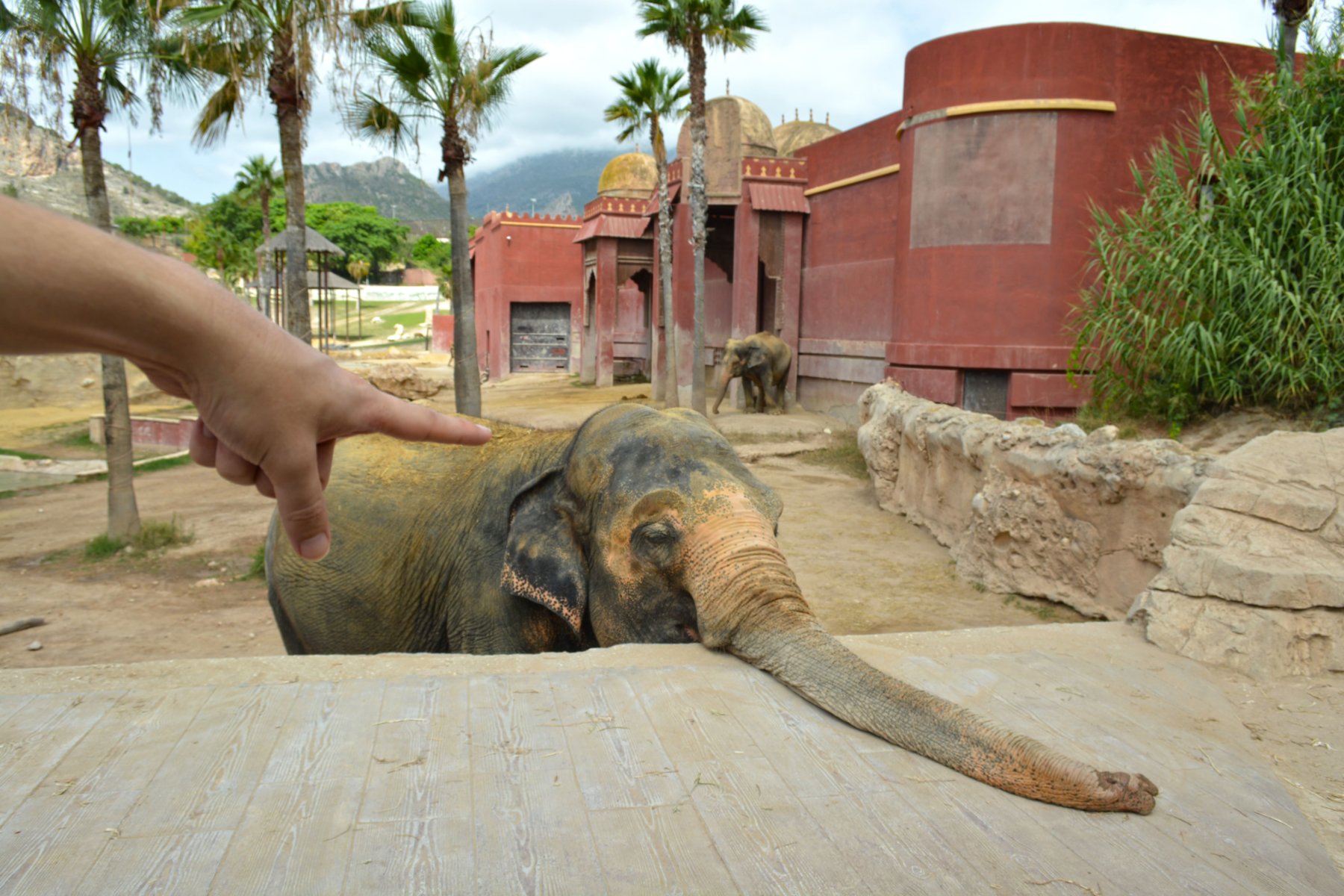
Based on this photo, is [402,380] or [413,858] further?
[402,380]

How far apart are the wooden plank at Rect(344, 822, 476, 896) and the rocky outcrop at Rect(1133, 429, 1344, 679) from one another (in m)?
3.11

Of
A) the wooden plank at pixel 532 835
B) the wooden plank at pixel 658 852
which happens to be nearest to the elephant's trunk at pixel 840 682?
the wooden plank at pixel 658 852

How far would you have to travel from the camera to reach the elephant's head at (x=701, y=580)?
2.64m

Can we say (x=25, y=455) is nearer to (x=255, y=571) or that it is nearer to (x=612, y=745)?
(x=255, y=571)

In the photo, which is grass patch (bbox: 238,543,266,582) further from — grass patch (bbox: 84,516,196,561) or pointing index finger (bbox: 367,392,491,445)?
pointing index finger (bbox: 367,392,491,445)

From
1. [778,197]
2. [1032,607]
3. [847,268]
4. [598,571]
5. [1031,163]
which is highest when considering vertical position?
[778,197]

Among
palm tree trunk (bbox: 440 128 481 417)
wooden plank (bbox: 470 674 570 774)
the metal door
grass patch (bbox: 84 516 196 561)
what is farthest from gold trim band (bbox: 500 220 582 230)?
wooden plank (bbox: 470 674 570 774)

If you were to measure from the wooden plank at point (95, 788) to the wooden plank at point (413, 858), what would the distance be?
1.89 ft

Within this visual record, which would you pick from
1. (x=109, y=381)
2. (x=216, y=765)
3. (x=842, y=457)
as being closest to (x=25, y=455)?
(x=109, y=381)

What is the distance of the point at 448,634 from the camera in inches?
181

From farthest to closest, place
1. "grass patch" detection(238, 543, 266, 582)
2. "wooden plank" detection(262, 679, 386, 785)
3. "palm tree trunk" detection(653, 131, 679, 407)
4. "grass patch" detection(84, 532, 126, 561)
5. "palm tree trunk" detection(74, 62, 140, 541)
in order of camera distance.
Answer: "palm tree trunk" detection(653, 131, 679, 407) < "grass patch" detection(84, 532, 126, 561) < "palm tree trunk" detection(74, 62, 140, 541) < "grass patch" detection(238, 543, 266, 582) < "wooden plank" detection(262, 679, 386, 785)

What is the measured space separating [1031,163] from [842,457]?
5.09m

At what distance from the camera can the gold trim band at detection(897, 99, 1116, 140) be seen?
557 inches

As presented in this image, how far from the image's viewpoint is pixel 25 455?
18.1 metres
